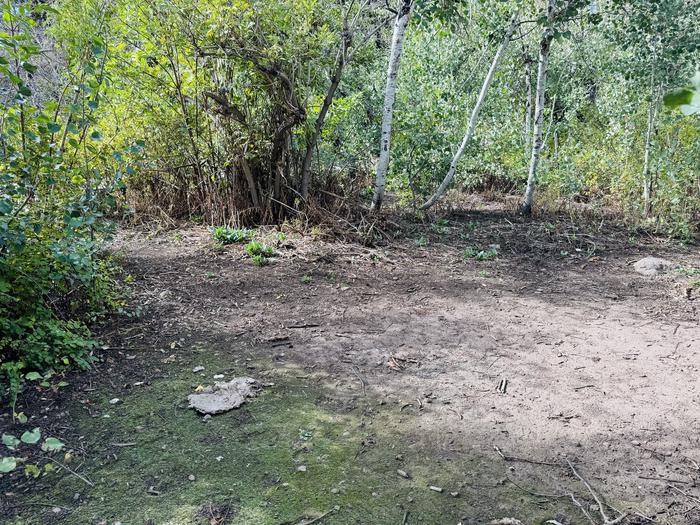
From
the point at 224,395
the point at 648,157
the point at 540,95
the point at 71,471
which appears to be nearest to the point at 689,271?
the point at 648,157

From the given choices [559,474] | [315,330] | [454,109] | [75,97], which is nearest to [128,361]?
[315,330]

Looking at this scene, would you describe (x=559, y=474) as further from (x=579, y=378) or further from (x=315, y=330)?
(x=315, y=330)

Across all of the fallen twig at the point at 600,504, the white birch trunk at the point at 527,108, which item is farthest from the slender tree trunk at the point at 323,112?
the white birch trunk at the point at 527,108

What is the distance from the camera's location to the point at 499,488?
218 centimetres

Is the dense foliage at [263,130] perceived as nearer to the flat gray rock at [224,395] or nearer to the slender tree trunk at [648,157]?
the slender tree trunk at [648,157]

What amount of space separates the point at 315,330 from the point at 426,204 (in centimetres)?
410

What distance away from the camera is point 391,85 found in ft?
20.2

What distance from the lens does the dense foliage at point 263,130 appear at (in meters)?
2.90

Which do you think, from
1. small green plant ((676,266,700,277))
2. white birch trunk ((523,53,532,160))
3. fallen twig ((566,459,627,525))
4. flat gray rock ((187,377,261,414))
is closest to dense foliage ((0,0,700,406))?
white birch trunk ((523,53,532,160))

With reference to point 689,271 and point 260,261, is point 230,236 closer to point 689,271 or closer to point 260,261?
point 260,261

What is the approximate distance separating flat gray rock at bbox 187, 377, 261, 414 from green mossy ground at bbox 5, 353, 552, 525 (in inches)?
1.9

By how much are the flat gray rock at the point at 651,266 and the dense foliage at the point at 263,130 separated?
61.6 inches

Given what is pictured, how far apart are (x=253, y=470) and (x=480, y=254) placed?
4.18 metres

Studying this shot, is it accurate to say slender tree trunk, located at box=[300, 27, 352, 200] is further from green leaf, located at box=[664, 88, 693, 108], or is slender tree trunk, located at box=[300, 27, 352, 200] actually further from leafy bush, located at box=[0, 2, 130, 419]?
green leaf, located at box=[664, 88, 693, 108]
